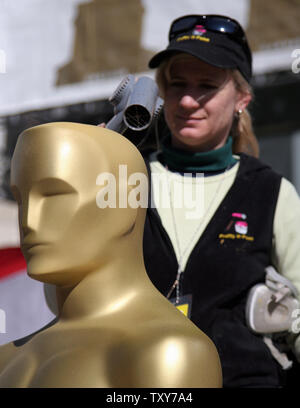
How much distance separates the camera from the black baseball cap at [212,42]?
1563mm

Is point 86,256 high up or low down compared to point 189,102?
down

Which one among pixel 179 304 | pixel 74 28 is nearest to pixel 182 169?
pixel 179 304

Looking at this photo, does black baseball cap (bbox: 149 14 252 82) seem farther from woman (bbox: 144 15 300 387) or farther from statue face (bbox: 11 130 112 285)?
statue face (bbox: 11 130 112 285)

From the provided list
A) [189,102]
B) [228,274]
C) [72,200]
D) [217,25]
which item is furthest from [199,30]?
[72,200]

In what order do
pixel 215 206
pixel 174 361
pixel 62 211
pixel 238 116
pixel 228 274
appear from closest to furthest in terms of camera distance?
pixel 174 361
pixel 62 211
pixel 228 274
pixel 215 206
pixel 238 116

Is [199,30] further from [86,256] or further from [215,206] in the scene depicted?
[86,256]

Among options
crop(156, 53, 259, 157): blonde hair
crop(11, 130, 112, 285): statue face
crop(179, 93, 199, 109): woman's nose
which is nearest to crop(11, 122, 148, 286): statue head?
crop(11, 130, 112, 285): statue face

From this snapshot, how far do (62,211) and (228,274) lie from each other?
0.59m

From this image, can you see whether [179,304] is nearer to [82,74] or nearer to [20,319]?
[20,319]

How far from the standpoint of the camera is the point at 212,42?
162 cm

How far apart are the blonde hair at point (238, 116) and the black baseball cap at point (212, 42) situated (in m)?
0.02

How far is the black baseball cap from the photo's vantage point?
5.13 ft

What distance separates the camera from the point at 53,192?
3.40 ft
